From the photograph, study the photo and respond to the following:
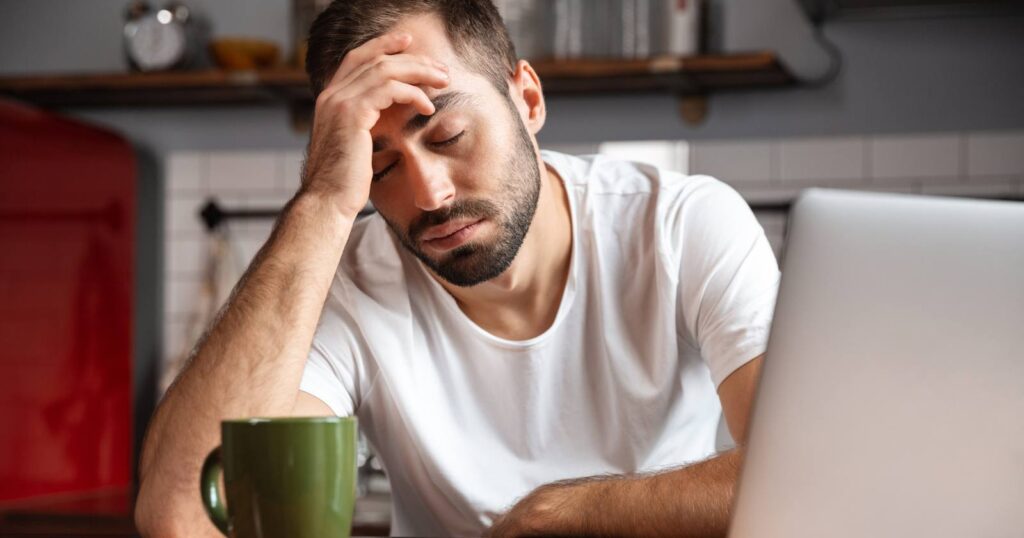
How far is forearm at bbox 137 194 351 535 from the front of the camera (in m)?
1.16

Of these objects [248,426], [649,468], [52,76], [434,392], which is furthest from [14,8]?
[248,426]

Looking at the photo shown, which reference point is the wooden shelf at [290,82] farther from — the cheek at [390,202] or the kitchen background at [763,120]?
the cheek at [390,202]

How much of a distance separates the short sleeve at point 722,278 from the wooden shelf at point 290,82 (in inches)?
46.5

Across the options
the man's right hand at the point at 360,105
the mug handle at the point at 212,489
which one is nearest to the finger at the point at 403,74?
the man's right hand at the point at 360,105

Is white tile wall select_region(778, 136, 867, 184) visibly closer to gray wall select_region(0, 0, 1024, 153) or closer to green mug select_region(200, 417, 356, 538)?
gray wall select_region(0, 0, 1024, 153)

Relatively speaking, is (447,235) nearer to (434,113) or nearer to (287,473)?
(434,113)

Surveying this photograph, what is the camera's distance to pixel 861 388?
660mm

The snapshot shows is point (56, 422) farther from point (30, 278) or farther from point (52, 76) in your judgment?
point (52, 76)

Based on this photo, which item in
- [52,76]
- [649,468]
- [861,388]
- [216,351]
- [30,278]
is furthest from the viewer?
[52,76]

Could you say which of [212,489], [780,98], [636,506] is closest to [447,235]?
[636,506]

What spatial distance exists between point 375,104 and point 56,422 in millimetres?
1768

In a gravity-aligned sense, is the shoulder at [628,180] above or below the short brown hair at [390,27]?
below

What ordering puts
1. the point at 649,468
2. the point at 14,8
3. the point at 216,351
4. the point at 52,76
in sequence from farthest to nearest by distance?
the point at 14,8, the point at 52,76, the point at 649,468, the point at 216,351

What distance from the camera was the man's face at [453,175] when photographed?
4.39ft
